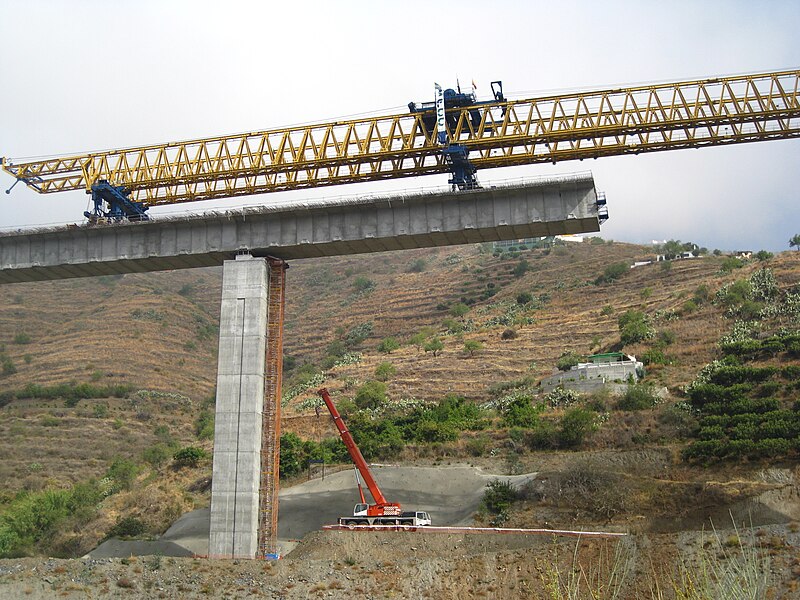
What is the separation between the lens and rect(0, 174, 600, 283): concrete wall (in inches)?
1409

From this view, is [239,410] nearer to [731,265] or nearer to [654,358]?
[654,358]

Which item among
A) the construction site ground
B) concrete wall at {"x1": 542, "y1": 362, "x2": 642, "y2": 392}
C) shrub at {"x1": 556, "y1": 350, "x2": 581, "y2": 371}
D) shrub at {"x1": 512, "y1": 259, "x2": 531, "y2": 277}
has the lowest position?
the construction site ground

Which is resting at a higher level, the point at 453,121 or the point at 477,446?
the point at 453,121

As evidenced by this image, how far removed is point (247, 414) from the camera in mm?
35188

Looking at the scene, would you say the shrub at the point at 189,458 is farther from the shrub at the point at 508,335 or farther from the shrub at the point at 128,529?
the shrub at the point at 508,335

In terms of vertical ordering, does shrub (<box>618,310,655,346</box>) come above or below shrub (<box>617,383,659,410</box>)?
above

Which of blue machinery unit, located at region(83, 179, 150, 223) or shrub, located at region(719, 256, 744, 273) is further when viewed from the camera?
shrub, located at region(719, 256, 744, 273)

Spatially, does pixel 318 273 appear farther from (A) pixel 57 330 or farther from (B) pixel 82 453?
(B) pixel 82 453

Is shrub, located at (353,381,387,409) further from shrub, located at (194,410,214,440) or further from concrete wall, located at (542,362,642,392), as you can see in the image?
concrete wall, located at (542,362,642,392)

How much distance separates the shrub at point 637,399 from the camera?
55656 millimetres

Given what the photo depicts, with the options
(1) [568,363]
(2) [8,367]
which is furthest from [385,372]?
(2) [8,367]

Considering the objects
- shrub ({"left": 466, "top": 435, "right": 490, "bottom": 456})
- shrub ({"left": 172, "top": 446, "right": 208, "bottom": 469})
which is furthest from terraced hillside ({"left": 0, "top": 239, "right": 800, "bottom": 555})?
shrub ({"left": 172, "top": 446, "right": 208, "bottom": 469})

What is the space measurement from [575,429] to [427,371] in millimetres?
36904

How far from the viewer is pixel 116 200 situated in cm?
4262
